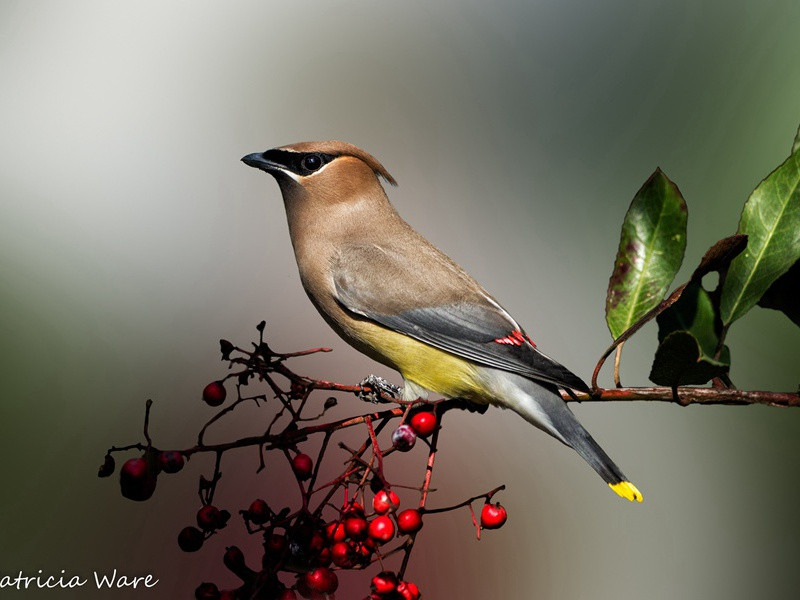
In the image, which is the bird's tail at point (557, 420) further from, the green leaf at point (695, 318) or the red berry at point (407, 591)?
the red berry at point (407, 591)

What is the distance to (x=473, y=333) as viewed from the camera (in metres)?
2.22

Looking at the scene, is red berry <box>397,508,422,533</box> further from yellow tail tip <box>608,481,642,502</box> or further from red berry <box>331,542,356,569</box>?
yellow tail tip <box>608,481,642,502</box>

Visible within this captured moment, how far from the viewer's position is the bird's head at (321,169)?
7.50 ft

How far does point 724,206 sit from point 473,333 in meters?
1.61

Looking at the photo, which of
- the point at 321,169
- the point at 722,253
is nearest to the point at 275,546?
the point at 722,253

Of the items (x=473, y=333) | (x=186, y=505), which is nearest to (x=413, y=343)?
(x=473, y=333)

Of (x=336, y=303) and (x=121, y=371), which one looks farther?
(x=121, y=371)

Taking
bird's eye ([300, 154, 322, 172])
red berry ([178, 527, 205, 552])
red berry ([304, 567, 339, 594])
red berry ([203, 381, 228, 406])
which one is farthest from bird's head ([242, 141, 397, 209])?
red berry ([304, 567, 339, 594])

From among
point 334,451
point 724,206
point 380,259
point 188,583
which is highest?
point 724,206

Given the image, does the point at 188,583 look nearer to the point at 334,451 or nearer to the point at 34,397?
the point at 334,451

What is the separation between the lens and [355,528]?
1.69m

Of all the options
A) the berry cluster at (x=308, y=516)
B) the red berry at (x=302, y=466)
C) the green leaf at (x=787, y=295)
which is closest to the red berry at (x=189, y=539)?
the berry cluster at (x=308, y=516)

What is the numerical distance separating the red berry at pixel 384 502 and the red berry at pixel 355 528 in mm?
35

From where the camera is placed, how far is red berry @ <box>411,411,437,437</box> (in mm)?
1819
